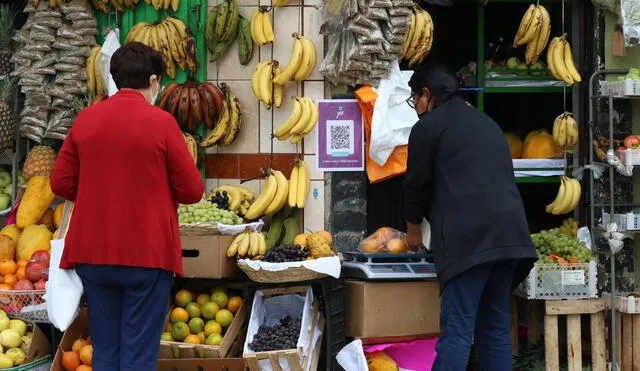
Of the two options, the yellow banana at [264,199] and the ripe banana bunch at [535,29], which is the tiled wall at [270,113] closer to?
the yellow banana at [264,199]

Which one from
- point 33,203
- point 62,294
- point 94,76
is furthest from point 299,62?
point 62,294

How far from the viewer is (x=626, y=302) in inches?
246

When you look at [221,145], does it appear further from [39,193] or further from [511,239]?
[511,239]

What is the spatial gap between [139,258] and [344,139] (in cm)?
259

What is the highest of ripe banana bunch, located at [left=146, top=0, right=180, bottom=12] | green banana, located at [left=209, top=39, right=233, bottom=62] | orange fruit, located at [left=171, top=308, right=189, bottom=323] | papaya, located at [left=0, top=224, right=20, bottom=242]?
ripe banana bunch, located at [left=146, top=0, right=180, bottom=12]

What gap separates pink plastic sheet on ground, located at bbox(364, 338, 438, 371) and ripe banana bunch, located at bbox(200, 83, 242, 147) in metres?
1.83

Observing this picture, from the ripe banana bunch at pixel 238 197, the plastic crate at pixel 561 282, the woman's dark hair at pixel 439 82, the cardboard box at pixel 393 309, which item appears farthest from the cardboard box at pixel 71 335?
the plastic crate at pixel 561 282

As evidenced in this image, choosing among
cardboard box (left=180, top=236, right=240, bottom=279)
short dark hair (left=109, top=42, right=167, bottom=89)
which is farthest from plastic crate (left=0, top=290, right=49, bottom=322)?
short dark hair (left=109, top=42, right=167, bottom=89)

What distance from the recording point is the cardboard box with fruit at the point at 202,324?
5.75 meters

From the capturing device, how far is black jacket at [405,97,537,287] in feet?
16.2

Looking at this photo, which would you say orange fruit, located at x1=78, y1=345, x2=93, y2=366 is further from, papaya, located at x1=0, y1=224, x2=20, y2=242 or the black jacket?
the black jacket

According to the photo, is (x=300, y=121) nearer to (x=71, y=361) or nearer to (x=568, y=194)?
(x=568, y=194)

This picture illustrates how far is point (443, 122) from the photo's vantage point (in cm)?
512

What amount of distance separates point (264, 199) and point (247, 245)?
1.70ft
